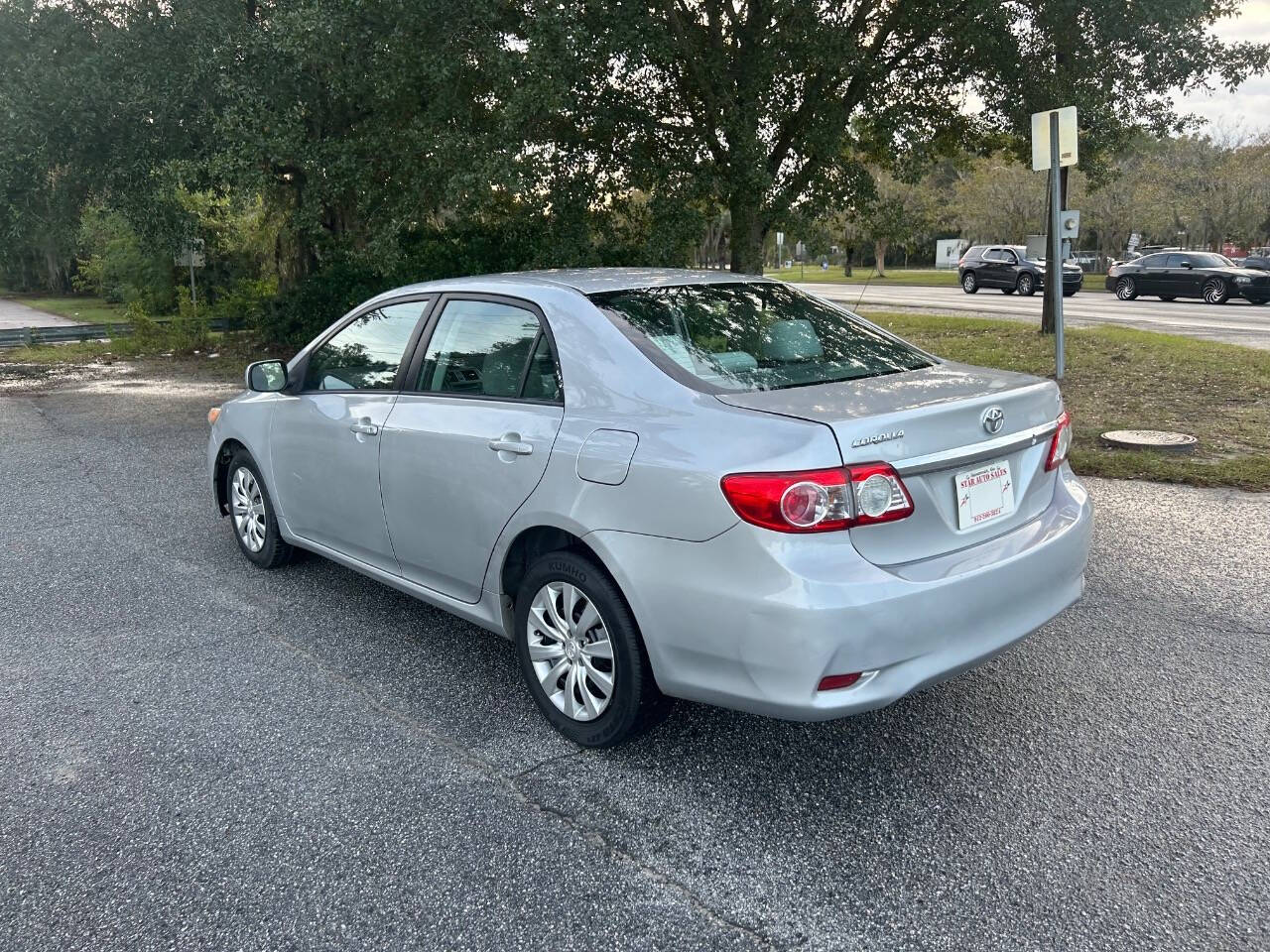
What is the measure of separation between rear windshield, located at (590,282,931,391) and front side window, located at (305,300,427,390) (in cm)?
112

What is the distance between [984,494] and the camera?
316 cm

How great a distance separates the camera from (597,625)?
3316 millimetres

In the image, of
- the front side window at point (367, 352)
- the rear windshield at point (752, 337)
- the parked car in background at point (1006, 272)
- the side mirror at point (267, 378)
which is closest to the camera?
the rear windshield at point (752, 337)

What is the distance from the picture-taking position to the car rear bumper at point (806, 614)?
2.79 m

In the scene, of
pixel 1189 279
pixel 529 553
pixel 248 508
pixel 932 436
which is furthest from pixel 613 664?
pixel 1189 279

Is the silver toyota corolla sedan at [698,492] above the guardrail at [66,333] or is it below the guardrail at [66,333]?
below

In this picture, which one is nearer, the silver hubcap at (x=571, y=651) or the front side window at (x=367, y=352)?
the silver hubcap at (x=571, y=651)

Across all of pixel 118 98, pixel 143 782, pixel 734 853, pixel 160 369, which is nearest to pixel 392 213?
pixel 118 98

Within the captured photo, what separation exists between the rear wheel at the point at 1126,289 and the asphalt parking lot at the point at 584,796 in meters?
26.3

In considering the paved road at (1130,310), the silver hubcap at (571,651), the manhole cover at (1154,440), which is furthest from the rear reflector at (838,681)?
the paved road at (1130,310)

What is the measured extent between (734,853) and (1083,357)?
12266 mm

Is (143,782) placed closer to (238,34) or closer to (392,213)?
(392,213)

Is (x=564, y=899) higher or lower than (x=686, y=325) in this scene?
lower

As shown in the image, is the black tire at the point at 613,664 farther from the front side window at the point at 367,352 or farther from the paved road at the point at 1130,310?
the paved road at the point at 1130,310
